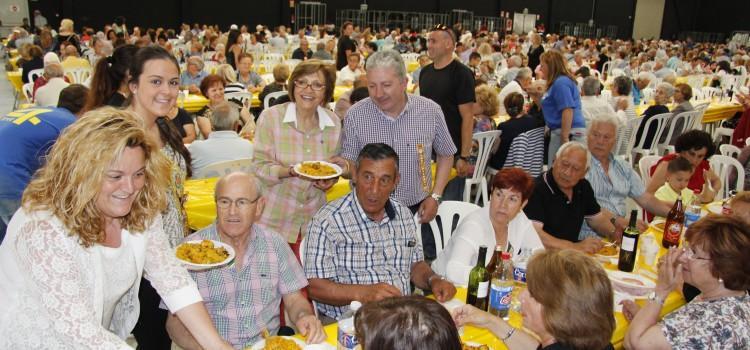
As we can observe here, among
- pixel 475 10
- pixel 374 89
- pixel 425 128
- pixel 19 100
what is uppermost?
pixel 475 10

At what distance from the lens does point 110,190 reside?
1.48m

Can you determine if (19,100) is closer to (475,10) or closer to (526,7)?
(475,10)

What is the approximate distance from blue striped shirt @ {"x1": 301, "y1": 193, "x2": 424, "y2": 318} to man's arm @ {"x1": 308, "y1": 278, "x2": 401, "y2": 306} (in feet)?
0.13

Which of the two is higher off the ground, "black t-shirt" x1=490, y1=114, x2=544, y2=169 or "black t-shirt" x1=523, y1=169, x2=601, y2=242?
"black t-shirt" x1=490, y1=114, x2=544, y2=169

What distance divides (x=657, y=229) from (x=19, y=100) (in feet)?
30.1

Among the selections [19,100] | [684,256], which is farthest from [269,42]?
[684,256]

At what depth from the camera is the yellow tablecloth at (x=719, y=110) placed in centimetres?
822

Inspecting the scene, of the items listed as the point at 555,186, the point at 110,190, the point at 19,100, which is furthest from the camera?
the point at 19,100

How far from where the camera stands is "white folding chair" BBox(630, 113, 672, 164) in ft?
21.0

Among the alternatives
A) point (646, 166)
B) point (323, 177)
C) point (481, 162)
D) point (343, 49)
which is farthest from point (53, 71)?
point (646, 166)

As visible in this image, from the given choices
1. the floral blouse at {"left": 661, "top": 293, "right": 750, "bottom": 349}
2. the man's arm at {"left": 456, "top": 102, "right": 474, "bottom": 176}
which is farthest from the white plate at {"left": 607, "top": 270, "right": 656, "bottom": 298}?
the man's arm at {"left": 456, "top": 102, "right": 474, "bottom": 176}

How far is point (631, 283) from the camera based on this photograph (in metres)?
2.48

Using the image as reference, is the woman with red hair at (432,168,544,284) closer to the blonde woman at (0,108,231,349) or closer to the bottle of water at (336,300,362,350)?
the bottle of water at (336,300,362,350)

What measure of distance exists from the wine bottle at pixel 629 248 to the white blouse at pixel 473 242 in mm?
367
